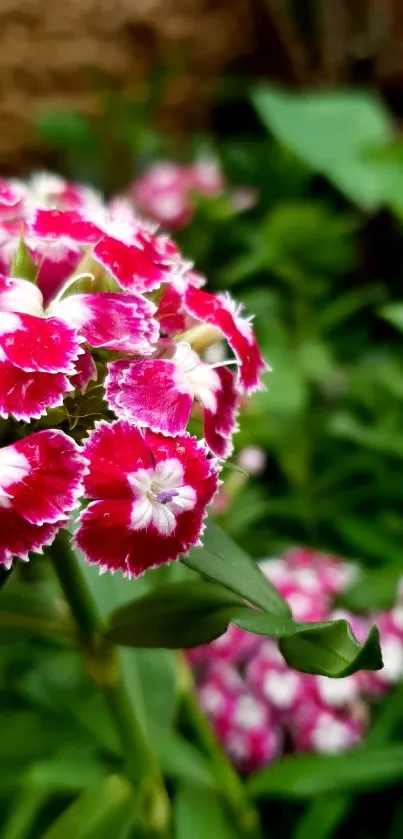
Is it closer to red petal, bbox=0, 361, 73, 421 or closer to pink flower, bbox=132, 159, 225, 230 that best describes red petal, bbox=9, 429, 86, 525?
red petal, bbox=0, 361, 73, 421

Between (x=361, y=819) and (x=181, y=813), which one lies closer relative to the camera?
(x=181, y=813)

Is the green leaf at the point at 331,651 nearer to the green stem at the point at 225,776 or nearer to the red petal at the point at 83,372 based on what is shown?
the red petal at the point at 83,372

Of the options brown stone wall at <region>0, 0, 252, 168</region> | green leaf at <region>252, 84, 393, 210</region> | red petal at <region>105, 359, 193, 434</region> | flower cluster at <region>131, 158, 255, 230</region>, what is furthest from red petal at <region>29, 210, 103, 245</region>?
brown stone wall at <region>0, 0, 252, 168</region>

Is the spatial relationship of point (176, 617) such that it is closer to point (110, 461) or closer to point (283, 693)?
point (110, 461)

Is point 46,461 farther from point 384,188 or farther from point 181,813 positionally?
point 384,188

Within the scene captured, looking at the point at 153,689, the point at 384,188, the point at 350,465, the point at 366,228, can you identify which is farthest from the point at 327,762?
the point at 366,228

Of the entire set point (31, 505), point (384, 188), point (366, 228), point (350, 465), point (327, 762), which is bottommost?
point (366, 228)
